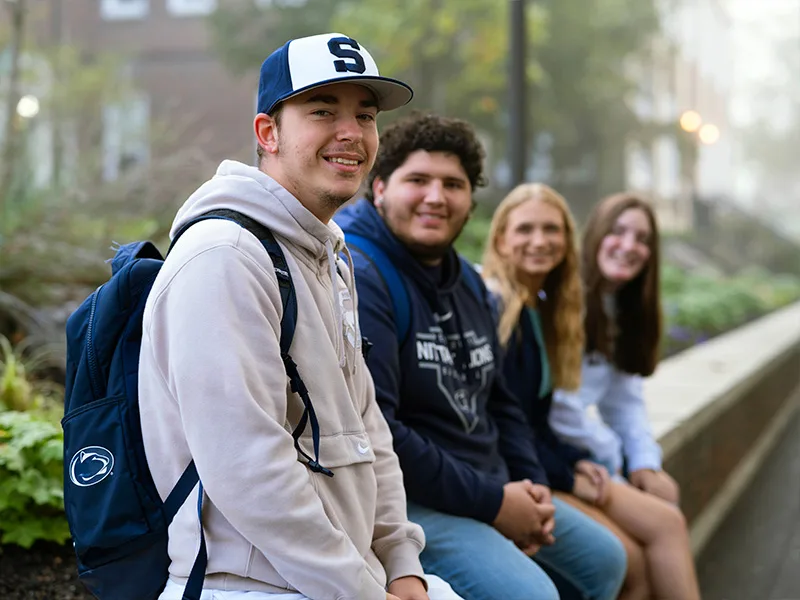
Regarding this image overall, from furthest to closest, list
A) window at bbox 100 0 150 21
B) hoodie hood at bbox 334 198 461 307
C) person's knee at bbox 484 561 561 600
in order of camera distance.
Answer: window at bbox 100 0 150 21 → hoodie hood at bbox 334 198 461 307 → person's knee at bbox 484 561 561 600

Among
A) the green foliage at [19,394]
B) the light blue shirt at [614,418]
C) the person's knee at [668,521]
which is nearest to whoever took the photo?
the green foliage at [19,394]

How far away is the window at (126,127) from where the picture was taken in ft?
41.2

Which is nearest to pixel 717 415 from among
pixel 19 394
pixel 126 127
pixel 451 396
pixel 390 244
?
pixel 451 396

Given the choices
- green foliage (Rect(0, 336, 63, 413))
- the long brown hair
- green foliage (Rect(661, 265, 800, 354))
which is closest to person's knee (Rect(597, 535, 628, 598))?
the long brown hair

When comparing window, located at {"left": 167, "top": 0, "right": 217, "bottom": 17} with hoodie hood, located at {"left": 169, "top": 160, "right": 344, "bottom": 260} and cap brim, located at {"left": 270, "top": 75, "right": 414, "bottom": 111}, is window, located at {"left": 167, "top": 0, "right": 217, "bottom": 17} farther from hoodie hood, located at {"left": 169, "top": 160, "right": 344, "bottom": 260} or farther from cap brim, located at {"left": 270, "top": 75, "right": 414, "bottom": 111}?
hoodie hood, located at {"left": 169, "top": 160, "right": 344, "bottom": 260}

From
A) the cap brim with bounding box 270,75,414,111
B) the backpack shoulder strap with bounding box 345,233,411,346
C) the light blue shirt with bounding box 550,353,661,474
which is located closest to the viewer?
the cap brim with bounding box 270,75,414,111

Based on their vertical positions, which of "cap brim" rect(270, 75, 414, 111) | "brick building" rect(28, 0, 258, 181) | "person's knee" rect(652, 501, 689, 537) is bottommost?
"person's knee" rect(652, 501, 689, 537)

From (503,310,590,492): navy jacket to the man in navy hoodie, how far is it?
357 millimetres

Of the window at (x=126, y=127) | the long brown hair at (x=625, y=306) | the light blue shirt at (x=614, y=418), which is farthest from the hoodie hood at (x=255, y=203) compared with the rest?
the window at (x=126, y=127)

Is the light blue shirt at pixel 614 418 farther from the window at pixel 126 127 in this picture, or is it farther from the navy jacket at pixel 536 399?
the window at pixel 126 127

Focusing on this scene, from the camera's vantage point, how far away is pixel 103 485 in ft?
7.09

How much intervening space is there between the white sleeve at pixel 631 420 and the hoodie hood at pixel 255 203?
296cm

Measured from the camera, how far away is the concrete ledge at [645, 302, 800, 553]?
21.6ft

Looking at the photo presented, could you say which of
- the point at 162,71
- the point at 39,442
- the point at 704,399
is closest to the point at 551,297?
the point at 39,442
